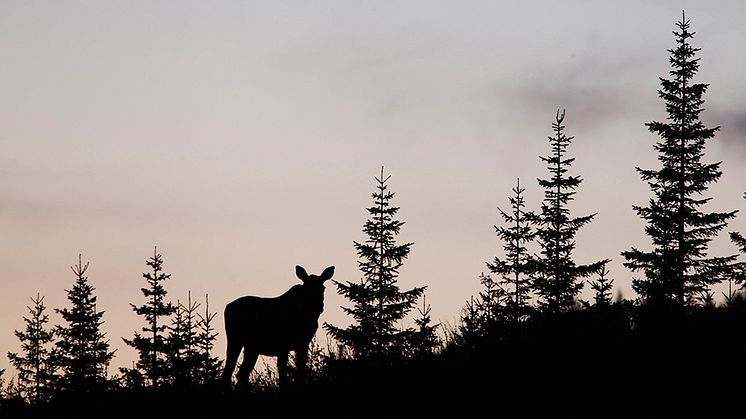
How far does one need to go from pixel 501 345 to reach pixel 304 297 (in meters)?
5.86

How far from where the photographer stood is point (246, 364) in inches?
792

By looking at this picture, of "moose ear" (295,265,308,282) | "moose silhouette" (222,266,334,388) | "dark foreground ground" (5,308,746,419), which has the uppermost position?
"moose ear" (295,265,308,282)

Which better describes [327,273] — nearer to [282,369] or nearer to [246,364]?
[246,364]

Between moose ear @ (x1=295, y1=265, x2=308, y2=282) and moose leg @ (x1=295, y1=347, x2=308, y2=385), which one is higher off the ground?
moose ear @ (x1=295, y1=265, x2=308, y2=282)

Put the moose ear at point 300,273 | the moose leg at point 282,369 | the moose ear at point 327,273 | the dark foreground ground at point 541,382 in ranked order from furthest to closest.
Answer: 1. the moose ear at point 327,273
2. the moose ear at point 300,273
3. the moose leg at point 282,369
4. the dark foreground ground at point 541,382

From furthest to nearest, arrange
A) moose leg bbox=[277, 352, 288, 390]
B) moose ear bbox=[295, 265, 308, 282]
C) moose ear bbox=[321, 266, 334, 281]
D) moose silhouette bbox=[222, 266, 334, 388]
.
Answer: moose ear bbox=[321, 266, 334, 281]
moose ear bbox=[295, 265, 308, 282]
moose silhouette bbox=[222, 266, 334, 388]
moose leg bbox=[277, 352, 288, 390]

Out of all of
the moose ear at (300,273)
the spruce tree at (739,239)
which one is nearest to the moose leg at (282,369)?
the moose ear at (300,273)

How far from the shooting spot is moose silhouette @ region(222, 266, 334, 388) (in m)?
19.8

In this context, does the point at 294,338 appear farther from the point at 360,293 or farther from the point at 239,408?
the point at 360,293

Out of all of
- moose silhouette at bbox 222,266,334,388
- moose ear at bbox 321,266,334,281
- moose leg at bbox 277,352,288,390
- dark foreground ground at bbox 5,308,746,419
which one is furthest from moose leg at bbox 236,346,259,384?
moose ear at bbox 321,266,334,281

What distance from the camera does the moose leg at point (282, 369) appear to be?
681 inches

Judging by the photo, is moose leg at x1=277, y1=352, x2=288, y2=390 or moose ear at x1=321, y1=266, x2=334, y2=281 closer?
moose leg at x1=277, y1=352, x2=288, y2=390

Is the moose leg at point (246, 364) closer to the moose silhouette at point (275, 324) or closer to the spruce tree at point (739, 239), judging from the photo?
the moose silhouette at point (275, 324)

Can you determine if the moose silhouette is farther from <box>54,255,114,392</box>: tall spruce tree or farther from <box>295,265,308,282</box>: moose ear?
<box>54,255,114,392</box>: tall spruce tree
